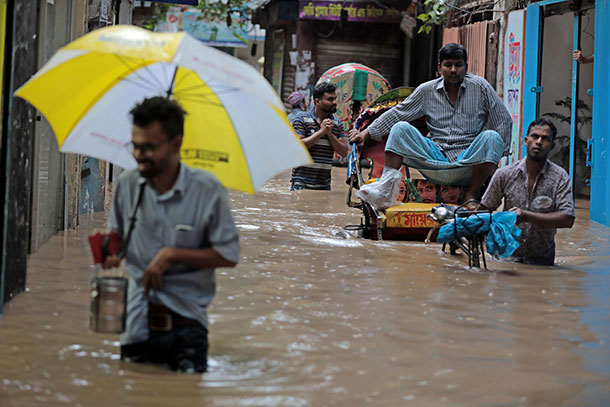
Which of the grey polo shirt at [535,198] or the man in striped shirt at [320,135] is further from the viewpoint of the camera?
the man in striped shirt at [320,135]

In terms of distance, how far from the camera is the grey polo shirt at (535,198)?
26.7 ft

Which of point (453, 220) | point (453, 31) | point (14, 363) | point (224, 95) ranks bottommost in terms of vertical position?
point (14, 363)

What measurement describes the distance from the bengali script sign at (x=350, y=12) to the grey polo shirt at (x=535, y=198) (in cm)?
1562

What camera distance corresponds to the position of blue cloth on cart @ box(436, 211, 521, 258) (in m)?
7.90

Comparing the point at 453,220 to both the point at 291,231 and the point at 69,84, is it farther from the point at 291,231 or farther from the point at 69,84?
the point at 69,84

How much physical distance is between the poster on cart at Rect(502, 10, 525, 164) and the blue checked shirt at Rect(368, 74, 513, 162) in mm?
5277

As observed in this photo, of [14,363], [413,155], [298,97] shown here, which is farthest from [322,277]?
[298,97]

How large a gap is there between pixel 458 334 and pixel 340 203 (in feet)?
24.6

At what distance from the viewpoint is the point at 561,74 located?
15867 mm

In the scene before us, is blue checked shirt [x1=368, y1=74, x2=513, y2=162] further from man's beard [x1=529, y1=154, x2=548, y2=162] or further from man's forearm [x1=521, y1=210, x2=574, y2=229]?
man's forearm [x1=521, y1=210, x2=574, y2=229]

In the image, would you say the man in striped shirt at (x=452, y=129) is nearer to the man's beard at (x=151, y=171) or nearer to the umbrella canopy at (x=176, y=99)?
the umbrella canopy at (x=176, y=99)

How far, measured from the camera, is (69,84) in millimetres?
4891

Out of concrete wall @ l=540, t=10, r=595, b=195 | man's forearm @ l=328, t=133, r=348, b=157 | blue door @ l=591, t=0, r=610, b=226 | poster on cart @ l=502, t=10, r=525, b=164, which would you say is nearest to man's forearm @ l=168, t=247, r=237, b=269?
man's forearm @ l=328, t=133, r=348, b=157

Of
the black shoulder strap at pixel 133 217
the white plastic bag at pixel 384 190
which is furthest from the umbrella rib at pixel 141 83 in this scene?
the white plastic bag at pixel 384 190
